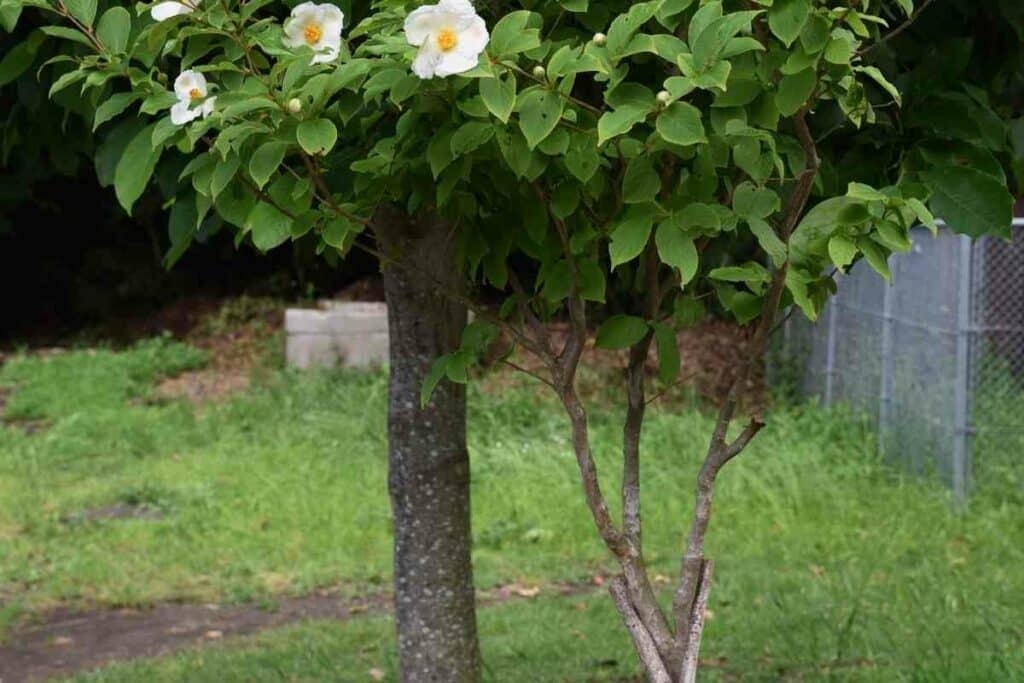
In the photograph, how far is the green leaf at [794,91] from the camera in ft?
7.39

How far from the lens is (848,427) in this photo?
30.7 feet

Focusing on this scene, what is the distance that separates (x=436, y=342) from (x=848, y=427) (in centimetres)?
598

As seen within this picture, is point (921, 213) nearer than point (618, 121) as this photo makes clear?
No

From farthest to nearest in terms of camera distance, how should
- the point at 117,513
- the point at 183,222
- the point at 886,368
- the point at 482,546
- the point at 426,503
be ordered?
the point at 886,368, the point at 117,513, the point at 482,546, the point at 426,503, the point at 183,222

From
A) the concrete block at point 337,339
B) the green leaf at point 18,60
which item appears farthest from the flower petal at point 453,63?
the concrete block at point 337,339

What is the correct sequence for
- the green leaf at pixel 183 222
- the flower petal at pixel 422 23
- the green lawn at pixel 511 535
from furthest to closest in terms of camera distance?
the green lawn at pixel 511 535
the green leaf at pixel 183 222
the flower petal at pixel 422 23

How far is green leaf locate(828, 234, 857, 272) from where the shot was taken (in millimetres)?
2210

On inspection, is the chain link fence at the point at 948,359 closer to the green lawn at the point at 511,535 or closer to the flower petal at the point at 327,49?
the green lawn at the point at 511,535

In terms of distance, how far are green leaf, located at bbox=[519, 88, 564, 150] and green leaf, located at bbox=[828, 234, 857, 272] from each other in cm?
45

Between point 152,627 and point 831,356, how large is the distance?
5.43 meters

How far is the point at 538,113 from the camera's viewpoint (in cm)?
217

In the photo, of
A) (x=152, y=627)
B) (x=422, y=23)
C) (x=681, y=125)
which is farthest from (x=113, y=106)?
(x=152, y=627)

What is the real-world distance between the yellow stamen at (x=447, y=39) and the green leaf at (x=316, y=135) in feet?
0.88

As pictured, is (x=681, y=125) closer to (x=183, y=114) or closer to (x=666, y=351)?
A: (x=666, y=351)
